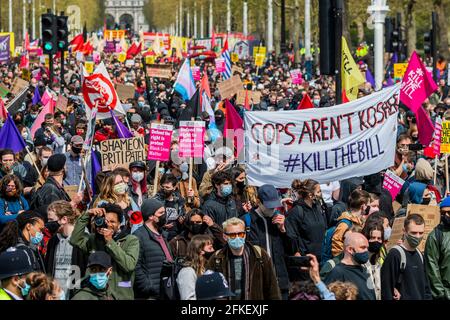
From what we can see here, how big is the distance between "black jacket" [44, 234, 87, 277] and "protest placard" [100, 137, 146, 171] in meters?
4.06

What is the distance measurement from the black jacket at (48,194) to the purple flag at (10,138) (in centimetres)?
274

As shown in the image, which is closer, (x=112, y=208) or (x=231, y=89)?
(x=112, y=208)

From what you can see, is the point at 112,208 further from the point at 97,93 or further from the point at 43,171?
the point at 97,93

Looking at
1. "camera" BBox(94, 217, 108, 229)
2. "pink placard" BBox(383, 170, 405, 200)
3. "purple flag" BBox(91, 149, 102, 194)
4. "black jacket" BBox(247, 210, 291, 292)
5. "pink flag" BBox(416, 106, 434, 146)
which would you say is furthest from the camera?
"pink flag" BBox(416, 106, 434, 146)

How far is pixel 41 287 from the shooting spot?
22.0 ft

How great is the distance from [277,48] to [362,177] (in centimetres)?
5978

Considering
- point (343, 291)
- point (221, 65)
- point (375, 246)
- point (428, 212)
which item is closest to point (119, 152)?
point (428, 212)

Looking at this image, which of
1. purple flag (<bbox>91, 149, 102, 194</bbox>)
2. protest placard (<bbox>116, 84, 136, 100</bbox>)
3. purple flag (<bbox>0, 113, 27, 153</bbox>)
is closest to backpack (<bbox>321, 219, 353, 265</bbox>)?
purple flag (<bbox>91, 149, 102, 194</bbox>)

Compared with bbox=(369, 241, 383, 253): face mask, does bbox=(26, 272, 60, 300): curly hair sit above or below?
above

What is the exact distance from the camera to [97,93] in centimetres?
1639

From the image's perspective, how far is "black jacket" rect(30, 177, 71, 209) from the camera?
1123cm

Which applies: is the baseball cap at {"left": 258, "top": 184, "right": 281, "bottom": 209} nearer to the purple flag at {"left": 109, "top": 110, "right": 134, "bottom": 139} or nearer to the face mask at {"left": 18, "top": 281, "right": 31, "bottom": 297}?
the face mask at {"left": 18, "top": 281, "right": 31, "bottom": 297}
